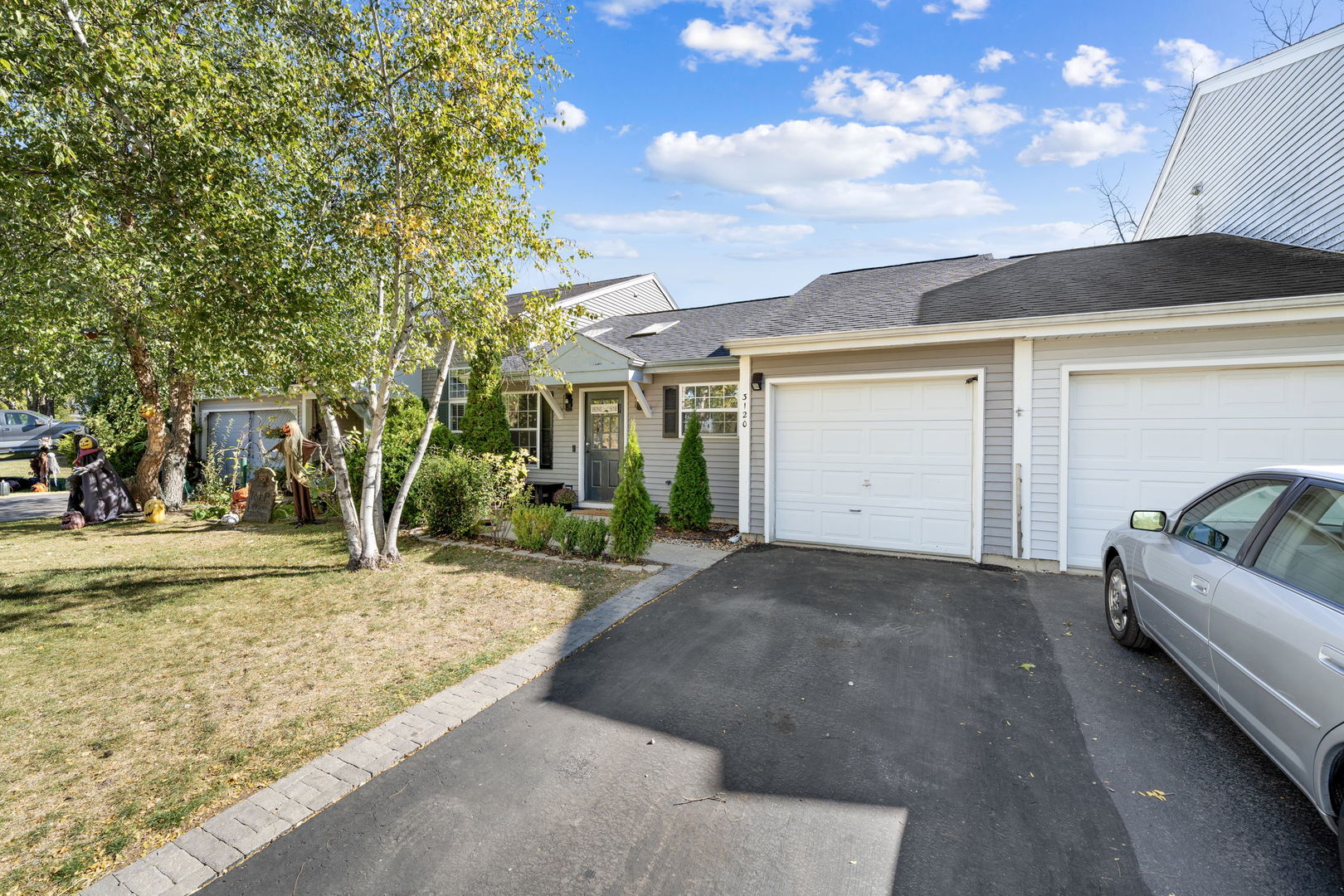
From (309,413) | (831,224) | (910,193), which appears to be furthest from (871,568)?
(309,413)

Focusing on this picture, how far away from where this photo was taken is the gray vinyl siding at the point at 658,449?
32.1 ft

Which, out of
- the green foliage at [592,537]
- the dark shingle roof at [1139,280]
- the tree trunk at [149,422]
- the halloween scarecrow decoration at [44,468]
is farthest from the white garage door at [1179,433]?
the halloween scarecrow decoration at [44,468]

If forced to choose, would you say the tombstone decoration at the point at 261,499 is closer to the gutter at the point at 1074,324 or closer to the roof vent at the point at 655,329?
the roof vent at the point at 655,329

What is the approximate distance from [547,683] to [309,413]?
47.2ft

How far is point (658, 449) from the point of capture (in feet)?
34.3

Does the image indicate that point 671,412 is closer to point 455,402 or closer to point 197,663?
point 455,402

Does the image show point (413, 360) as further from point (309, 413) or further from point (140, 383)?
point (309, 413)

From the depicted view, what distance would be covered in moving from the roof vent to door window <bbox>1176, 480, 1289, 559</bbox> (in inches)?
356

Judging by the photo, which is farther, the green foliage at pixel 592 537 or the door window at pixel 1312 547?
the green foliage at pixel 592 537

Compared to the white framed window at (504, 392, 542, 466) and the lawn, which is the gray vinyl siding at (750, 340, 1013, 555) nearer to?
the lawn

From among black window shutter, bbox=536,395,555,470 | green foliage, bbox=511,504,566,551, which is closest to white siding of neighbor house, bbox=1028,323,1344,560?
green foliage, bbox=511,504,566,551

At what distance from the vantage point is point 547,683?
160 inches

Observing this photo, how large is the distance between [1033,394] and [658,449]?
18.6 ft

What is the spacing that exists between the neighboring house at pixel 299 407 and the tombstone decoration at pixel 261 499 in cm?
338
